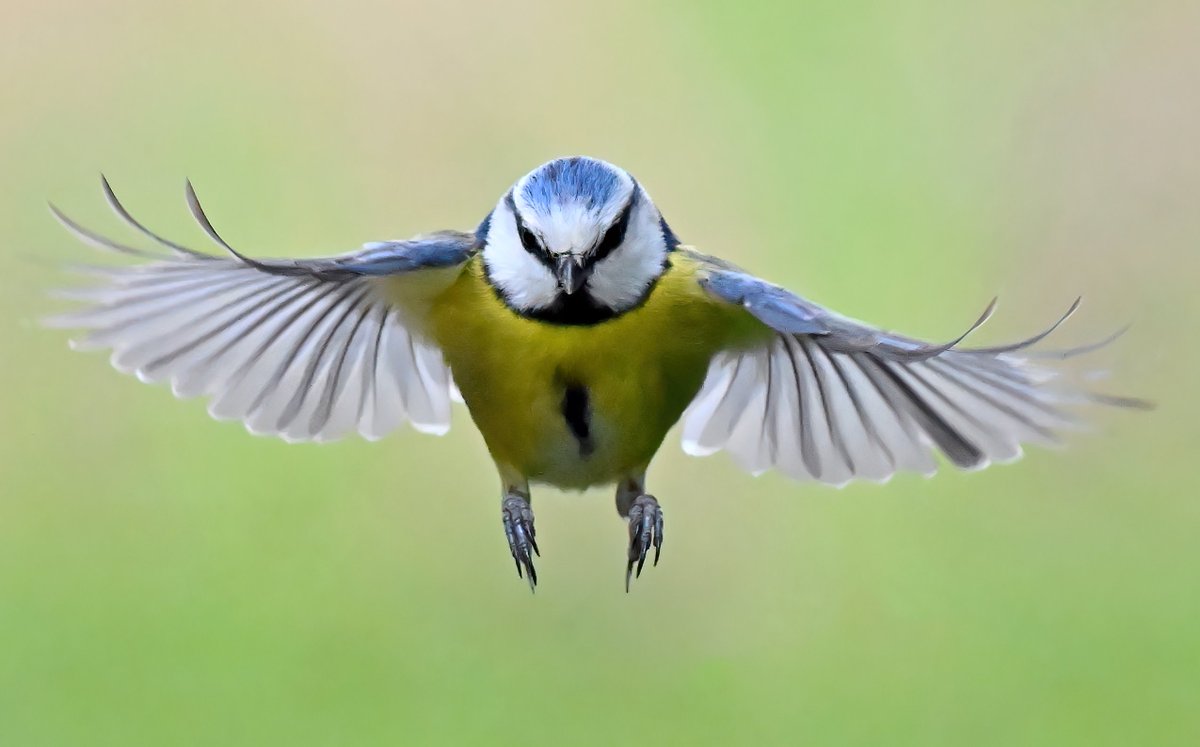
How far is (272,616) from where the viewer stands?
1710 millimetres

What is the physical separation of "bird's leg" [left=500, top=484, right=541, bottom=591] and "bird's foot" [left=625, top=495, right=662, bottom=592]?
6 centimetres

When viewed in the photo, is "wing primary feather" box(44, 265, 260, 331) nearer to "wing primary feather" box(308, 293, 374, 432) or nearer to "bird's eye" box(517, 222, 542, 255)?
"wing primary feather" box(308, 293, 374, 432)

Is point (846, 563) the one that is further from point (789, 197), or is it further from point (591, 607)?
point (789, 197)

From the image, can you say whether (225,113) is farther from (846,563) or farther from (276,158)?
(846,563)

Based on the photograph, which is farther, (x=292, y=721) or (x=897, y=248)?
(x=897, y=248)

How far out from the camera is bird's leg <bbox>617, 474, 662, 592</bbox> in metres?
0.99

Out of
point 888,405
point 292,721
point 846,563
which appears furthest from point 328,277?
point 846,563

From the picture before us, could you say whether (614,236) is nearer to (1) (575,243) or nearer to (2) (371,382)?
(1) (575,243)

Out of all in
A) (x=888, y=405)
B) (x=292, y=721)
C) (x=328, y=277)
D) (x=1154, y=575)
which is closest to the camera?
(x=328, y=277)

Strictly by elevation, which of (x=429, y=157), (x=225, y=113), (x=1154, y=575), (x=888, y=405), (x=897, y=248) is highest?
(x=225, y=113)

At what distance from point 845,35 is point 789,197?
0.96 ft

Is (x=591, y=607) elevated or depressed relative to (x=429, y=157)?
depressed

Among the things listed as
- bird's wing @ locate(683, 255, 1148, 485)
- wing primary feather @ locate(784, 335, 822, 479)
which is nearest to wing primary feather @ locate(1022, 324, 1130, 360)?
bird's wing @ locate(683, 255, 1148, 485)

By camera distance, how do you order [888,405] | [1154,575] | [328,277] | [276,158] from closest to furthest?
[328,277]
[888,405]
[1154,575]
[276,158]
